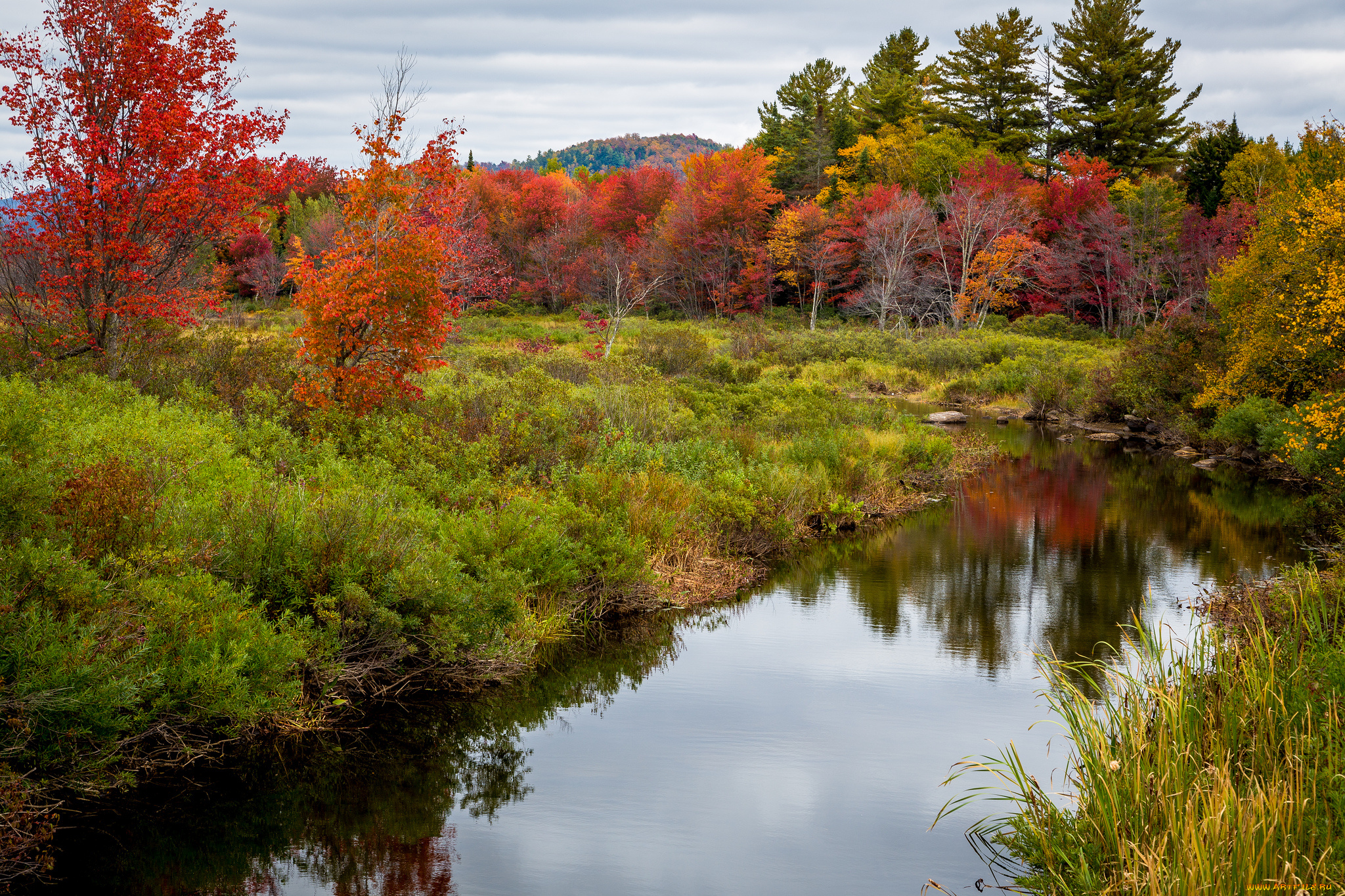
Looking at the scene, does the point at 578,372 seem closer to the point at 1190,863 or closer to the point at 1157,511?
the point at 1157,511

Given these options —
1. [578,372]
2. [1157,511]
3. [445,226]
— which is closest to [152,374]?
[445,226]

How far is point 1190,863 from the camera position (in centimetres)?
428

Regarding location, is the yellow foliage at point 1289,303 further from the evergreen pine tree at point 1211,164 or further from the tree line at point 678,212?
the evergreen pine tree at point 1211,164

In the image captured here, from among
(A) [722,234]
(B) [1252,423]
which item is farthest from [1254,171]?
(B) [1252,423]

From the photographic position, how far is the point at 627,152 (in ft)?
572

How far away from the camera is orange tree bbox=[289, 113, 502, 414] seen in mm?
12383

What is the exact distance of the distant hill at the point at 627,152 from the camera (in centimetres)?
16700

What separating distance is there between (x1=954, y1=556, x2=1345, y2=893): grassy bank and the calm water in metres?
0.76

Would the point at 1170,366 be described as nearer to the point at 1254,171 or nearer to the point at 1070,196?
the point at 1254,171

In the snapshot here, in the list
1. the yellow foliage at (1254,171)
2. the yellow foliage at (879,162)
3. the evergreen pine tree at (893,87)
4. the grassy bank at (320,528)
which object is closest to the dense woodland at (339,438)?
the grassy bank at (320,528)

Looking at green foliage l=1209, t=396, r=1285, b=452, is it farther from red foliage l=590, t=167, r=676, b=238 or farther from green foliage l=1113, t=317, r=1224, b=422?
red foliage l=590, t=167, r=676, b=238

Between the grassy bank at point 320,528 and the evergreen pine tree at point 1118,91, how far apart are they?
146ft

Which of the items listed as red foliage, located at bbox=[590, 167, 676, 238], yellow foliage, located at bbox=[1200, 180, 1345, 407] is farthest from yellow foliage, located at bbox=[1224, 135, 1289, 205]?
red foliage, located at bbox=[590, 167, 676, 238]

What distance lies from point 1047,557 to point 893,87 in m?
53.0
